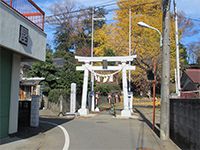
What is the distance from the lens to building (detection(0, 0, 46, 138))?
9156 mm

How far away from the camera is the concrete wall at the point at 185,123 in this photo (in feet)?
26.2

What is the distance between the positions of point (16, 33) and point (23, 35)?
55cm

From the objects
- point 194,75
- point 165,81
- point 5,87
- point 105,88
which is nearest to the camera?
point 5,87

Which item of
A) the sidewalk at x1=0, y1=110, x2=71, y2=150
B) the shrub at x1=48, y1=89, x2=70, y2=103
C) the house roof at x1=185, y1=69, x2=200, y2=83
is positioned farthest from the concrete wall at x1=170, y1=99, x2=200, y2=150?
the house roof at x1=185, y1=69, x2=200, y2=83

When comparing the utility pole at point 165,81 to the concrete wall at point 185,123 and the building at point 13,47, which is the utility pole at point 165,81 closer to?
the concrete wall at point 185,123

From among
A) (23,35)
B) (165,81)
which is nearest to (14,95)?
(23,35)

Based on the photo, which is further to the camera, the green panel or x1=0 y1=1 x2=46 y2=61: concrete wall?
the green panel

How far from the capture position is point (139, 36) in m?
36.8

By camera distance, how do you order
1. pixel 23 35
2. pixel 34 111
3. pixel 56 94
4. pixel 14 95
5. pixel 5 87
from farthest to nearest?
pixel 56 94 < pixel 34 111 < pixel 14 95 < pixel 5 87 < pixel 23 35

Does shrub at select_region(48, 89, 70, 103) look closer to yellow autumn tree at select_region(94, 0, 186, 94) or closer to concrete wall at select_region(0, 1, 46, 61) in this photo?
yellow autumn tree at select_region(94, 0, 186, 94)

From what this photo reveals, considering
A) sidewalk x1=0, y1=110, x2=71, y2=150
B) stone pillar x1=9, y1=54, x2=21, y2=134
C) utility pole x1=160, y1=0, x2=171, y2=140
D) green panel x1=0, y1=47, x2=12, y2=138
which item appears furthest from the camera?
utility pole x1=160, y1=0, x2=171, y2=140

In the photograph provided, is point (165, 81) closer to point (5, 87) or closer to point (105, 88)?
point (5, 87)

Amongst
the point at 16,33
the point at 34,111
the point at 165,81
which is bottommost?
the point at 34,111

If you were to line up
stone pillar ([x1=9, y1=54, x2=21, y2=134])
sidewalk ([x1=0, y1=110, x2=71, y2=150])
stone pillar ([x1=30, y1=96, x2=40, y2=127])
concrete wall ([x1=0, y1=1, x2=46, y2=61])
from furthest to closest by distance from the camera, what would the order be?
stone pillar ([x1=30, y1=96, x2=40, y2=127]) → stone pillar ([x1=9, y1=54, x2=21, y2=134]) → sidewalk ([x1=0, y1=110, x2=71, y2=150]) → concrete wall ([x1=0, y1=1, x2=46, y2=61])
